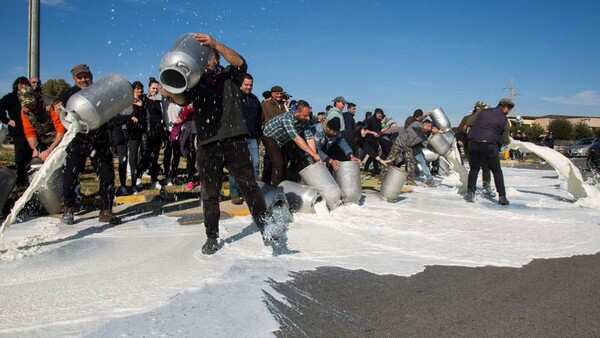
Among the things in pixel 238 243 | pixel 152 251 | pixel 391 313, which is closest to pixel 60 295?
pixel 152 251

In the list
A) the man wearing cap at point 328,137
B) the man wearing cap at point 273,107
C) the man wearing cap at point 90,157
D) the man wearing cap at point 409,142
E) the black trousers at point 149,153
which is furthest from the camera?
the man wearing cap at point 409,142

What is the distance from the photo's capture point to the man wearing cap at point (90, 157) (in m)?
5.58

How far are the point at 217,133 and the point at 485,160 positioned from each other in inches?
211

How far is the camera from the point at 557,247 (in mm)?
4980

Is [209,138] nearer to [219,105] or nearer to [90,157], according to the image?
[219,105]

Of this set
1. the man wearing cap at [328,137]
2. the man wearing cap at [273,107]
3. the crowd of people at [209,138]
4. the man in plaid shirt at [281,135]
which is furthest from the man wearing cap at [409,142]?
the man in plaid shirt at [281,135]

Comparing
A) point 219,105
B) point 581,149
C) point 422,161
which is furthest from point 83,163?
point 581,149

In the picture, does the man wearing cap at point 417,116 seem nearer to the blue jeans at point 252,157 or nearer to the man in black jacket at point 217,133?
the blue jeans at point 252,157

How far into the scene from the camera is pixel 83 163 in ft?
18.8

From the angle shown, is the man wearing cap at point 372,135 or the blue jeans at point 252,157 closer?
the blue jeans at point 252,157

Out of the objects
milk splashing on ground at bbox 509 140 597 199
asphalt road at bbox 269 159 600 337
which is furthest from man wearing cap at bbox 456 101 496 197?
asphalt road at bbox 269 159 600 337

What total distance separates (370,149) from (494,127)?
184 inches

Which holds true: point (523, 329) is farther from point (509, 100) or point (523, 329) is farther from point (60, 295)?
point (509, 100)

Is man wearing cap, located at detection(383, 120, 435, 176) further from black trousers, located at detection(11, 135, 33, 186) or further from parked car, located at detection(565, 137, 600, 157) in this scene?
parked car, located at detection(565, 137, 600, 157)
